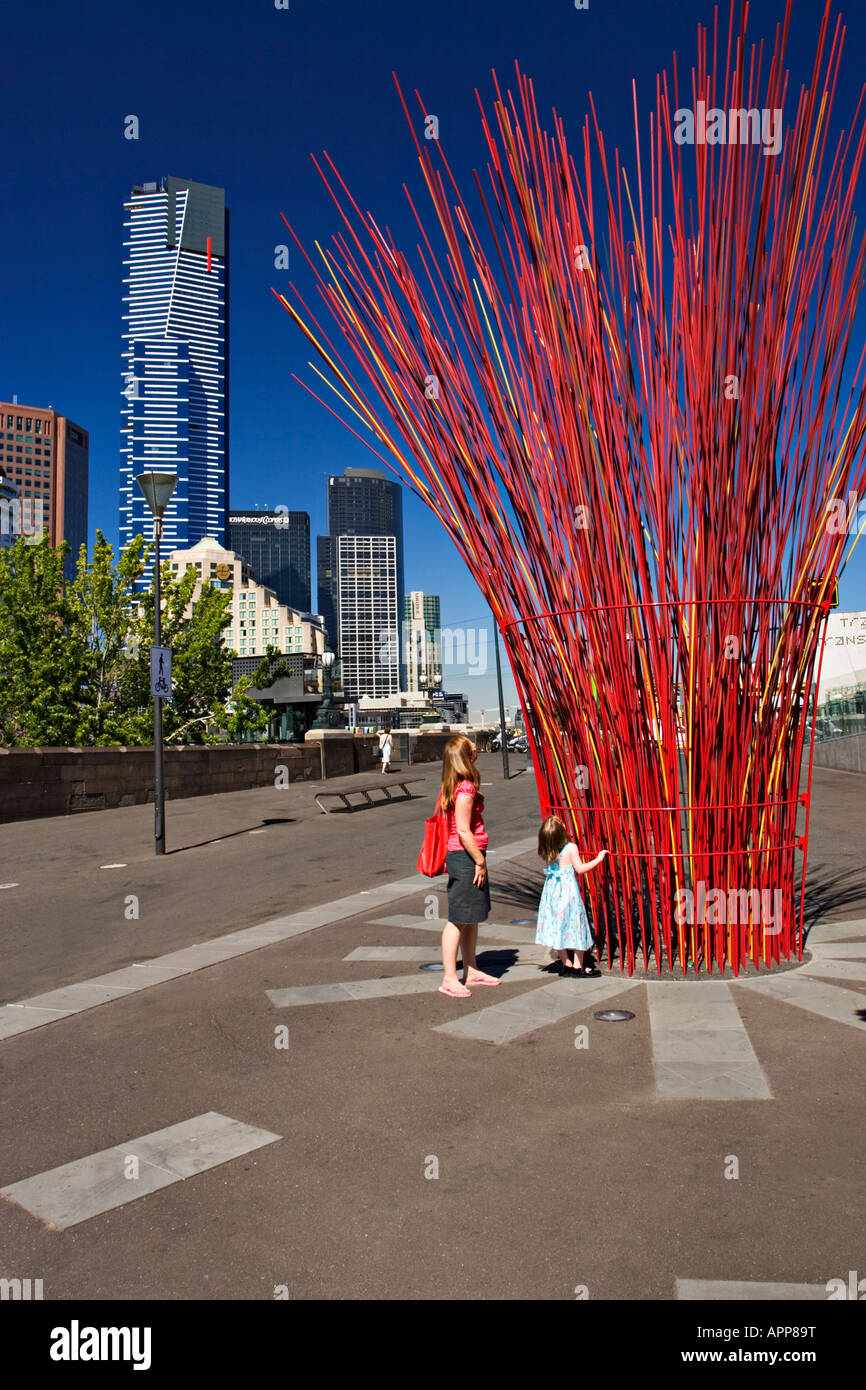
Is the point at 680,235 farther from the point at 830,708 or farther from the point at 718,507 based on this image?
the point at 830,708

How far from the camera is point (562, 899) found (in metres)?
6.35

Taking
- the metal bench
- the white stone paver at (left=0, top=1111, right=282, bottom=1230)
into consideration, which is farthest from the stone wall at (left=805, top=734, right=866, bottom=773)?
the white stone paver at (left=0, top=1111, right=282, bottom=1230)

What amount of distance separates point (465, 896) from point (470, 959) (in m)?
0.60

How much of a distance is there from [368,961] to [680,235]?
203 inches

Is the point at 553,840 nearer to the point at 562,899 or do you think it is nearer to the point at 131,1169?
the point at 562,899

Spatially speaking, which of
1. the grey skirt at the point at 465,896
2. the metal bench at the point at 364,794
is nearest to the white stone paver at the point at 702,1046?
the grey skirt at the point at 465,896

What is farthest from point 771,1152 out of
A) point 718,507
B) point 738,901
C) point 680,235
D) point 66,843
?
point 66,843

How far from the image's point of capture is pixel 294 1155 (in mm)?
3873

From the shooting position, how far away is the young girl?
6281mm

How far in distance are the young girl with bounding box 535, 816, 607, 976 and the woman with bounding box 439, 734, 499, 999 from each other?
0.44m

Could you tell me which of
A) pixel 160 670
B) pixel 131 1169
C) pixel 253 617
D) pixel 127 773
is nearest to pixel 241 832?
pixel 160 670

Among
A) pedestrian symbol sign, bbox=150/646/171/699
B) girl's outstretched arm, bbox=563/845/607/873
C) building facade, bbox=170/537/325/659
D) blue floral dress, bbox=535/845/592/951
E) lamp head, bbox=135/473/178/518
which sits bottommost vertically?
blue floral dress, bbox=535/845/592/951

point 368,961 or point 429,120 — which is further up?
point 429,120

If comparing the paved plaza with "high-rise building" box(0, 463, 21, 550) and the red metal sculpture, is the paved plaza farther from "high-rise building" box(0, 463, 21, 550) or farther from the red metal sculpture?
"high-rise building" box(0, 463, 21, 550)
